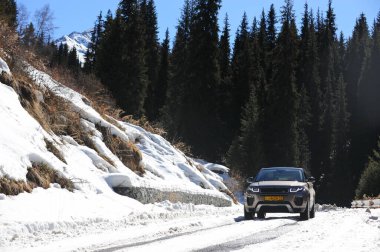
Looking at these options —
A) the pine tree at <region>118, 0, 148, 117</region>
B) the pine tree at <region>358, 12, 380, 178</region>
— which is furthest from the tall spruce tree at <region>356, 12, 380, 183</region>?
the pine tree at <region>118, 0, 148, 117</region>

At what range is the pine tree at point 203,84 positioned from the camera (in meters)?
52.0

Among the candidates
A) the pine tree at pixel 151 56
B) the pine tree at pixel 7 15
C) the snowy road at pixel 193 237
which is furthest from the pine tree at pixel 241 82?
the snowy road at pixel 193 237

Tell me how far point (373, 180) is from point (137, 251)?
45.0m

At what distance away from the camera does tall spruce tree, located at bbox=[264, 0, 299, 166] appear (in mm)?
58000

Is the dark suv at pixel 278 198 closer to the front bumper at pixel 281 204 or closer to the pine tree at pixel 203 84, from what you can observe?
the front bumper at pixel 281 204

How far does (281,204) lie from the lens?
617 inches

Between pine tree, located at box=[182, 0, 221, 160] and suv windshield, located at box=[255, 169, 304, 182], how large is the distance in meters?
33.7

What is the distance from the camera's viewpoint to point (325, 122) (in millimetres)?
77625

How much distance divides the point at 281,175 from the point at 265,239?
7047mm

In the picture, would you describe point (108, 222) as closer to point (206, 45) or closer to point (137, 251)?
point (137, 251)

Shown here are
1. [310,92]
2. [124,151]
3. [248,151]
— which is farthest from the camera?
[310,92]

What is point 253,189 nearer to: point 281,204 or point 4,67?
point 281,204

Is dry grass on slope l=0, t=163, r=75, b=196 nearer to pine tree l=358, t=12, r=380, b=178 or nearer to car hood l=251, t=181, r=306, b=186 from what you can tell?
car hood l=251, t=181, r=306, b=186

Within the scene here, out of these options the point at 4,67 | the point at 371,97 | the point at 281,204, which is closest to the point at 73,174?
the point at 4,67
